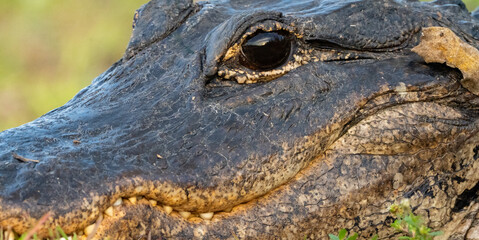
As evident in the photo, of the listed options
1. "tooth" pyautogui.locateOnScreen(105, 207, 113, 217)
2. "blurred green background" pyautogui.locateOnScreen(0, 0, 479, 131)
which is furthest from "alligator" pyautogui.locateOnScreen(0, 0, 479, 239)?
"blurred green background" pyautogui.locateOnScreen(0, 0, 479, 131)

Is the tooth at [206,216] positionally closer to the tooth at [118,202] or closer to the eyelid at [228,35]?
the tooth at [118,202]

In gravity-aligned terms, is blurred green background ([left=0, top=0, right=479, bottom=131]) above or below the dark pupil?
below

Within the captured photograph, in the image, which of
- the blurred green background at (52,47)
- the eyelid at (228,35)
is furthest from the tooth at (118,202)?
the blurred green background at (52,47)

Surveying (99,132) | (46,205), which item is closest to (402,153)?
(99,132)

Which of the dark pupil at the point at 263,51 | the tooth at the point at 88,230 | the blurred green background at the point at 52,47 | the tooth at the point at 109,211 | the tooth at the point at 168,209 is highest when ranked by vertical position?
the dark pupil at the point at 263,51

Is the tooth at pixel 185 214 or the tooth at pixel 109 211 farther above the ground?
the tooth at pixel 109 211

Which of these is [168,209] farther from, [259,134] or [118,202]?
[259,134]

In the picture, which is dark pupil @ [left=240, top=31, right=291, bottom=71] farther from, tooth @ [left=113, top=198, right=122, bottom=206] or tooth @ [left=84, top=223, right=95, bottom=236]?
tooth @ [left=84, top=223, right=95, bottom=236]

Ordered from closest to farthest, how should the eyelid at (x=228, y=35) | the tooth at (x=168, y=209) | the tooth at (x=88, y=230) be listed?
the tooth at (x=88, y=230) < the tooth at (x=168, y=209) < the eyelid at (x=228, y=35)

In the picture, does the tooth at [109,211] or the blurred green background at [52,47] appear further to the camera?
the blurred green background at [52,47]

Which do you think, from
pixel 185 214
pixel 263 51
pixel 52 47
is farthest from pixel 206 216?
pixel 52 47
